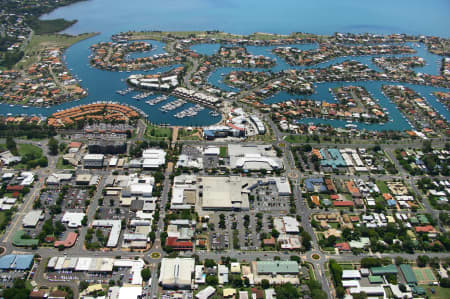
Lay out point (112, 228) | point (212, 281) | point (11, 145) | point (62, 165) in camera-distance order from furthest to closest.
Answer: point (11, 145)
point (62, 165)
point (112, 228)
point (212, 281)

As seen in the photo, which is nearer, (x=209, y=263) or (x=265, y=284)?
(x=265, y=284)

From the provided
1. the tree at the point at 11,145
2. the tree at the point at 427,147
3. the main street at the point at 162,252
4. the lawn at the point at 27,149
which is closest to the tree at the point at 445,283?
the main street at the point at 162,252

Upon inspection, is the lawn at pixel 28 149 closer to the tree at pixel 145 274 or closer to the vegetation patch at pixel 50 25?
the tree at pixel 145 274

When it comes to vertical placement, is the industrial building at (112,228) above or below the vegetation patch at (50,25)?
below

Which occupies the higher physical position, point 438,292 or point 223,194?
point 223,194

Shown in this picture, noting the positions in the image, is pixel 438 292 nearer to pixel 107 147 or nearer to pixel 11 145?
pixel 107 147

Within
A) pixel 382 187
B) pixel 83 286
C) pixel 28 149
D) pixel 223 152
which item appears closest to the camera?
pixel 83 286

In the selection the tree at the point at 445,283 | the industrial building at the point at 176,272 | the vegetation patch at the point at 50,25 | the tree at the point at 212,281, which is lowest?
the tree at the point at 445,283

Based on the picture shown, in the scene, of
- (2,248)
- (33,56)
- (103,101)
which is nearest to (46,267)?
(2,248)

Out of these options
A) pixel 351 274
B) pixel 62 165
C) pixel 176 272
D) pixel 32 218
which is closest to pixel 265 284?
pixel 176 272

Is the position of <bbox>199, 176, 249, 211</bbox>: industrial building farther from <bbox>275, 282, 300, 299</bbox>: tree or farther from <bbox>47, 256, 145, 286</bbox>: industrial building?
<bbox>275, 282, 300, 299</bbox>: tree

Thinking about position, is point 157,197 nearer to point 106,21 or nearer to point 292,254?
point 292,254
